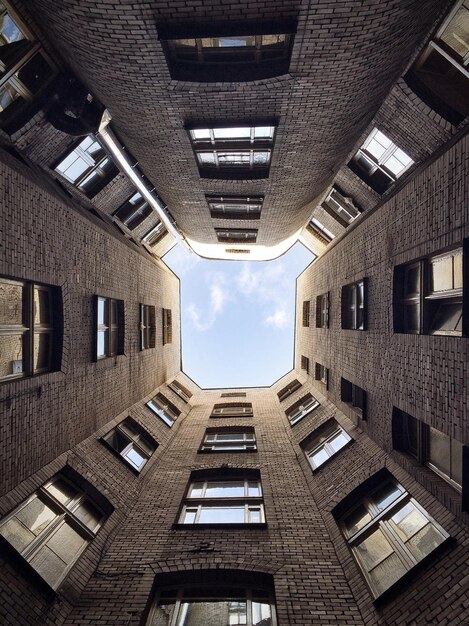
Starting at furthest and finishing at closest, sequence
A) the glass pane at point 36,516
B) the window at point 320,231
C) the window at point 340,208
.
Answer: the window at point 320,231 → the window at point 340,208 → the glass pane at point 36,516

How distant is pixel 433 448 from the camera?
24.2 ft

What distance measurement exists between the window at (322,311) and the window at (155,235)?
8.00 meters

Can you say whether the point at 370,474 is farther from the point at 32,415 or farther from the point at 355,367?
the point at 32,415

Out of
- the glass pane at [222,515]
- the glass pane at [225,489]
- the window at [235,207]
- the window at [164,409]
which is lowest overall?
the glass pane at [225,489]

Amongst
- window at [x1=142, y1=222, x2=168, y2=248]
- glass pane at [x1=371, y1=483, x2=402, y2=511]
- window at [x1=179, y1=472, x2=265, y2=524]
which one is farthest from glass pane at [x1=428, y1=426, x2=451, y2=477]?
window at [x1=142, y1=222, x2=168, y2=248]

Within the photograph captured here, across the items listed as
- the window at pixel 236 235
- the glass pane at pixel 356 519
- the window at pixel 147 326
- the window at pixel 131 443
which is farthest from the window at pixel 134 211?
the glass pane at pixel 356 519

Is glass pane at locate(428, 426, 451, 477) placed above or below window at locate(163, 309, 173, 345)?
below

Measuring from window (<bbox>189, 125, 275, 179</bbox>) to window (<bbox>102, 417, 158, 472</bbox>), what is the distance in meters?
7.62

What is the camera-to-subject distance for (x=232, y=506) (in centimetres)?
945

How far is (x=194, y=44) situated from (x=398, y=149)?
17.1 ft

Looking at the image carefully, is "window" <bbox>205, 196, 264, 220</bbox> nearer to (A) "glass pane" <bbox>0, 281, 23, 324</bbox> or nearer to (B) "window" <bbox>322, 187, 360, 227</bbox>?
(B) "window" <bbox>322, 187, 360, 227</bbox>

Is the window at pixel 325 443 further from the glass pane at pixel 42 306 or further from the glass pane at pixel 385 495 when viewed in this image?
the glass pane at pixel 42 306

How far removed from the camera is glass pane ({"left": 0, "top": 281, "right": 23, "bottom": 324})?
6656 mm

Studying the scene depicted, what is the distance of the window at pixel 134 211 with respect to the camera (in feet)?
47.1
